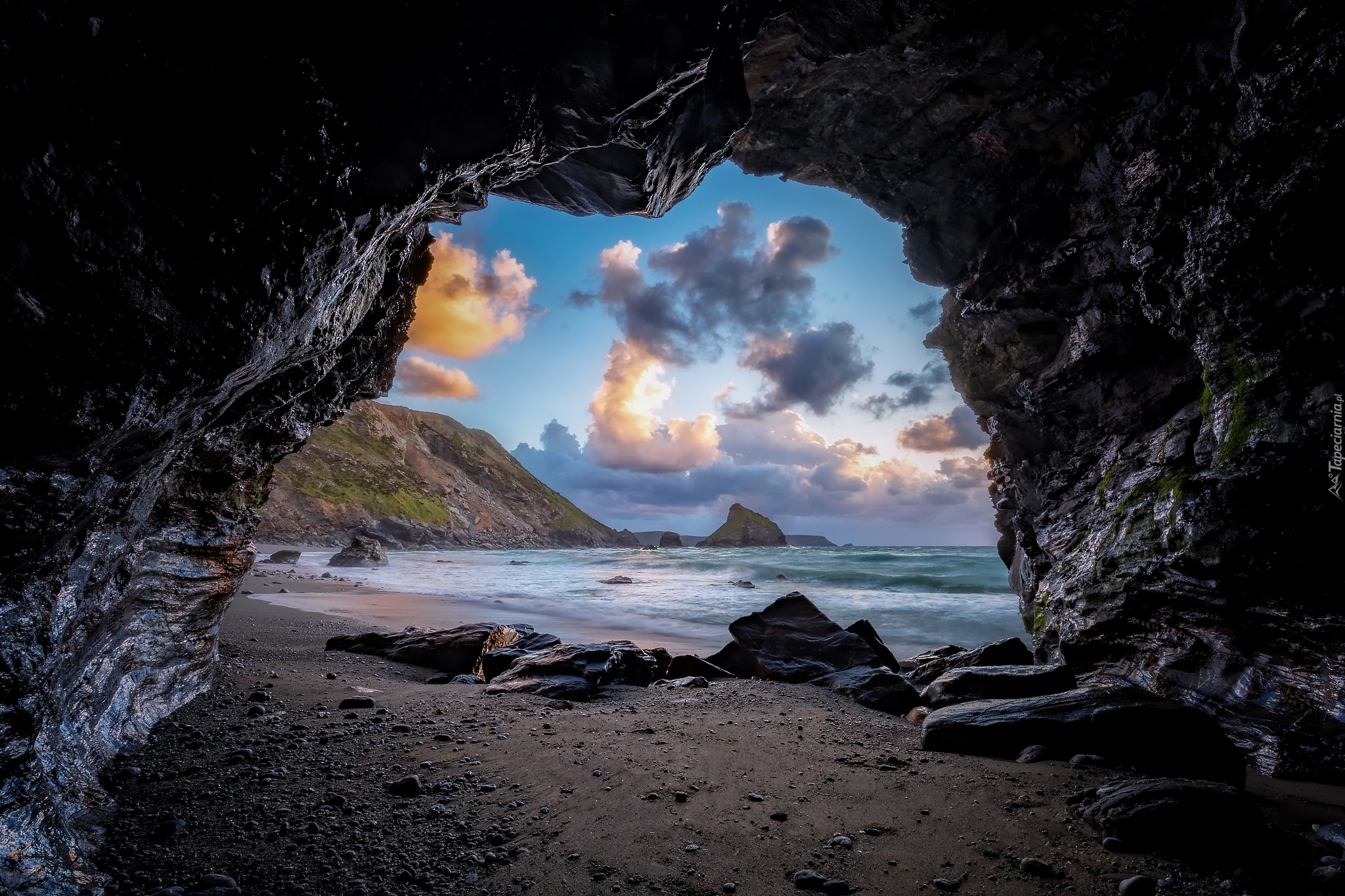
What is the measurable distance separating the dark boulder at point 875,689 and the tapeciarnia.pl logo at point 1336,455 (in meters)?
3.70

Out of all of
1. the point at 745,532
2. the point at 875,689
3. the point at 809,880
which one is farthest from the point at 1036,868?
the point at 745,532

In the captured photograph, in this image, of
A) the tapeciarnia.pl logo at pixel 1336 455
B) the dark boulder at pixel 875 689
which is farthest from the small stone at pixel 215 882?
the tapeciarnia.pl logo at pixel 1336 455

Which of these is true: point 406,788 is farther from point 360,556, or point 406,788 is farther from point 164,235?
point 360,556

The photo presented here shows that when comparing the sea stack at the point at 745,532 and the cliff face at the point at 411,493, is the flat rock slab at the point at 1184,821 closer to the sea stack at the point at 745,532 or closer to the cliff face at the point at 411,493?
the cliff face at the point at 411,493

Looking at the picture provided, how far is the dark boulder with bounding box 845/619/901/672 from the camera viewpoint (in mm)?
7332

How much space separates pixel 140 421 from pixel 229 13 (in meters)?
1.58

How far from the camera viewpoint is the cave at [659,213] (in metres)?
1.85

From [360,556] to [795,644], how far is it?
2916 centimetres

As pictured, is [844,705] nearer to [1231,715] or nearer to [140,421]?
[1231,715]

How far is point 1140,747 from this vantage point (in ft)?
11.7

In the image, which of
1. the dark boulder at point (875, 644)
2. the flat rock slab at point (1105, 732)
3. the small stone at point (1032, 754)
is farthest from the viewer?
the dark boulder at point (875, 644)

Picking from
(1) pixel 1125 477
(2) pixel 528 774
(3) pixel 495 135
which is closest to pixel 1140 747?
(2) pixel 528 774

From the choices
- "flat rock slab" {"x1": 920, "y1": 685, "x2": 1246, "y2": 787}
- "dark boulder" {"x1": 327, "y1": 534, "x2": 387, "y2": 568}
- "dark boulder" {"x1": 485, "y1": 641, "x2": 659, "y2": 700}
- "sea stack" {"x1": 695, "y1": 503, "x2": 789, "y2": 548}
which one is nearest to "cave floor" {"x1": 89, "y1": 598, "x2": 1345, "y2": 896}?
"flat rock slab" {"x1": 920, "y1": 685, "x2": 1246, "y2": 787}

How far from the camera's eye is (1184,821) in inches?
100
